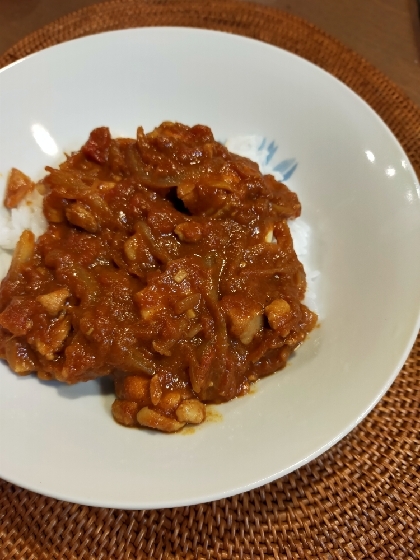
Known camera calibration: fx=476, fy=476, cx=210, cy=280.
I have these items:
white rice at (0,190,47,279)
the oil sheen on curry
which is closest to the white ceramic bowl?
the oil sheen on curry

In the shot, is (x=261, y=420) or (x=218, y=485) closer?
(x=218, y=485)

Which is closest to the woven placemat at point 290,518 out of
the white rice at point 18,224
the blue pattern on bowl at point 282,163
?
the white rice at point 18,224

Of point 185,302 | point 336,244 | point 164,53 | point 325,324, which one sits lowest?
point 185,302

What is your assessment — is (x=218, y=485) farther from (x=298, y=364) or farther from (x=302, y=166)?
(x=302, y=166)

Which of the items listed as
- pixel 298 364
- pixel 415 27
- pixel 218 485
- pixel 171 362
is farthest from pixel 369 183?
pixel 415 27

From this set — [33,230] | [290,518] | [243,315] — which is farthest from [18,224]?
[290,518]

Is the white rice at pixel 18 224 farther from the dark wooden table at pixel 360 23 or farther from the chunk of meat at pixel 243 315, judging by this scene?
the dark wooden table at pixel 360 23

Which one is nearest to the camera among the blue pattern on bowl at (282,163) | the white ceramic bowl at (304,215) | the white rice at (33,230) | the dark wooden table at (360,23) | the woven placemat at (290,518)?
the white ceramic bowl at (304,215)
